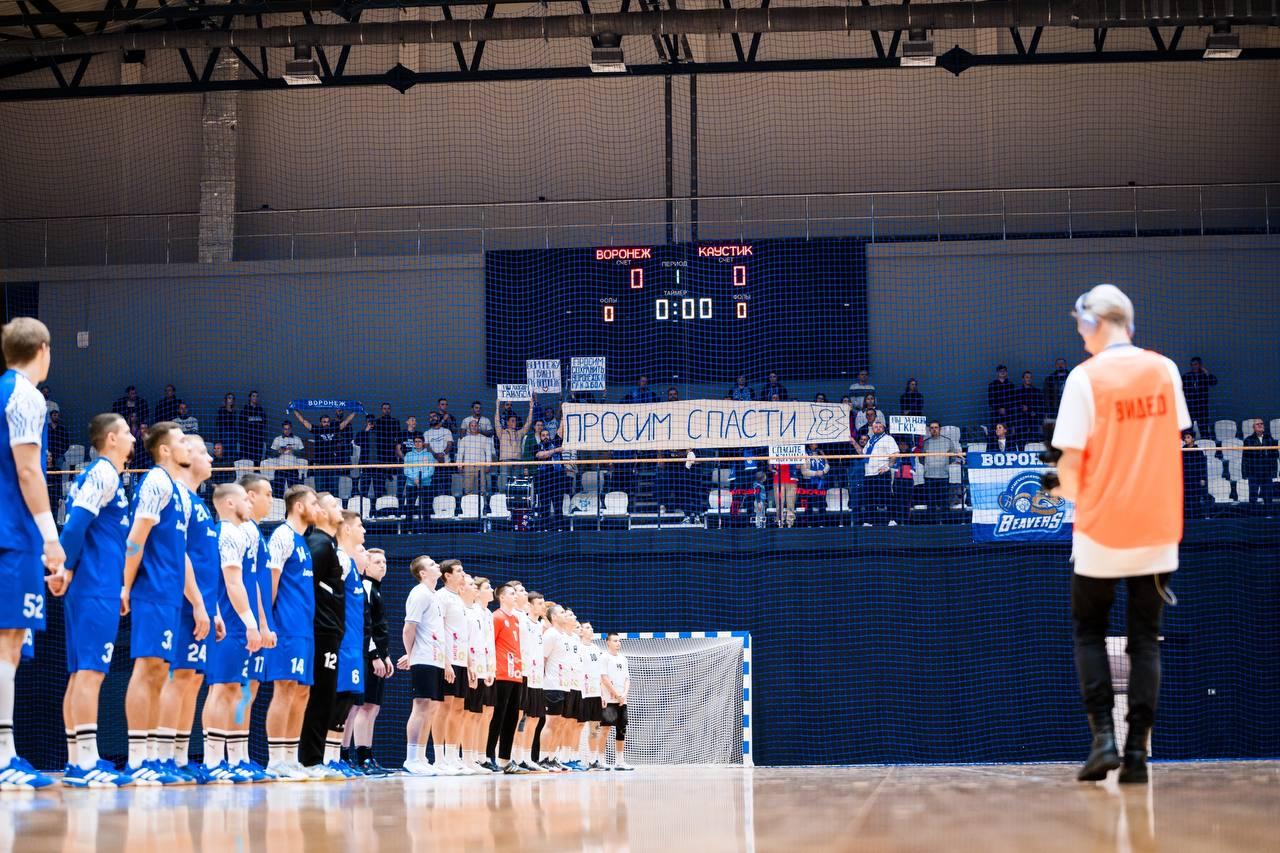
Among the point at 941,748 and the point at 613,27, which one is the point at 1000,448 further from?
the point at 613,27

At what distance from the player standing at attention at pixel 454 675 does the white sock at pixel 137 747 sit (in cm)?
400

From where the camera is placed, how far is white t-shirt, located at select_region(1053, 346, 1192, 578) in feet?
13.5

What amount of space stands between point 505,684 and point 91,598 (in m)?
6.24

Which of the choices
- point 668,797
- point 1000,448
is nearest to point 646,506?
point 1000,448

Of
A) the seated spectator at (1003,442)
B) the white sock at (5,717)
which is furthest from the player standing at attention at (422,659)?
the seated spectator at (1003,442)

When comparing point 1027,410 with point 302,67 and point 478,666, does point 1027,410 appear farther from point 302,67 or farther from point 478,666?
point 302,67

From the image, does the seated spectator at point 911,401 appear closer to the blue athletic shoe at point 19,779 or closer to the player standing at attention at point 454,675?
the player standing at attention at point 454,675

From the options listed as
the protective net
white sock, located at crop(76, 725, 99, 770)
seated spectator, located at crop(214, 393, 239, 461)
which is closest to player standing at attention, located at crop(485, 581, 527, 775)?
the protective net

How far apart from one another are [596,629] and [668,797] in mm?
Result: 11765

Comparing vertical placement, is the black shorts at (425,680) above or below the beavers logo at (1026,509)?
below

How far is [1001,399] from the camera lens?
1842cm

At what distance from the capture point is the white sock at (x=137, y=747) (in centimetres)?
620

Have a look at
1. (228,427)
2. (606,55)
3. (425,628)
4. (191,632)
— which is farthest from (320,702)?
(228,427)

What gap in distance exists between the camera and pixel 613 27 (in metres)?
16.3
